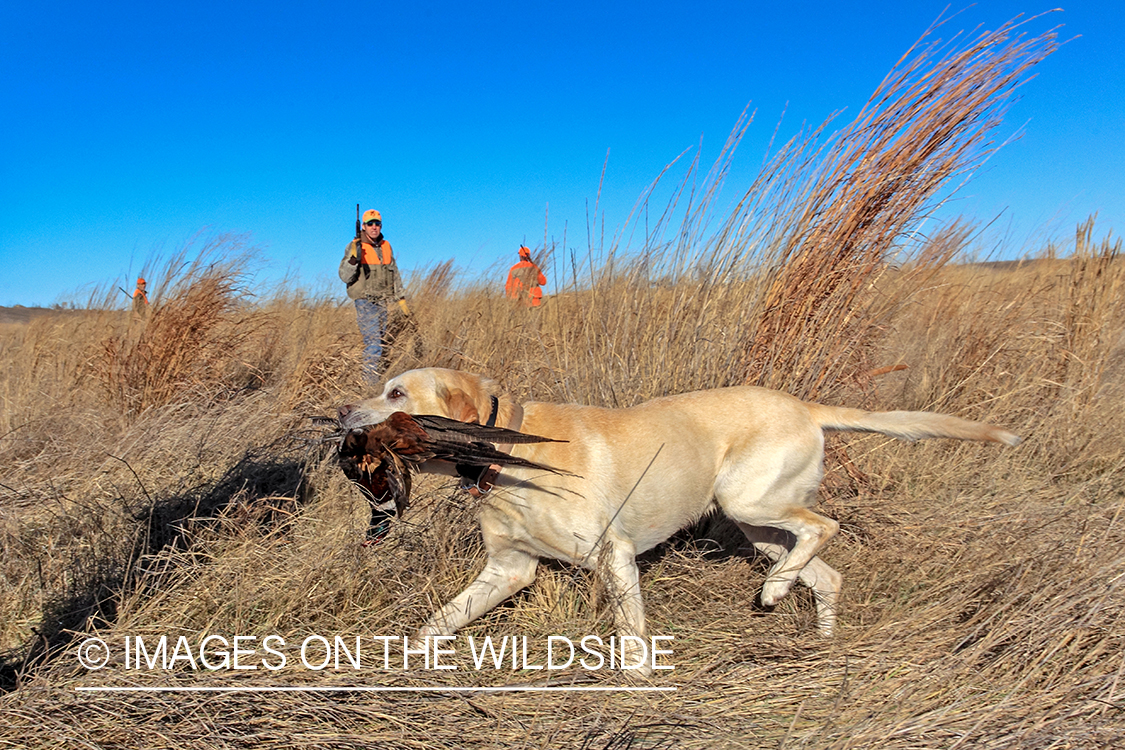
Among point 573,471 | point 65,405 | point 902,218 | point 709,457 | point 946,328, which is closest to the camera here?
point 573,471

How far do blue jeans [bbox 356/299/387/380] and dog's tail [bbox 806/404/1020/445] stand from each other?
12.2ft

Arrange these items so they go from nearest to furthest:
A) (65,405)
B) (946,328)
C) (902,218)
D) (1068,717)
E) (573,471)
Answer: (1068,717), (573,471), (902,218), (65,405), (946,328)

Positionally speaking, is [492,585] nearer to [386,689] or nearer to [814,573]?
[386,689]

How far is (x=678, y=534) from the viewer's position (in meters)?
3.59

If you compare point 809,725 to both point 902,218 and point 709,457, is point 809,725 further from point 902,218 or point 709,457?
point 902,218

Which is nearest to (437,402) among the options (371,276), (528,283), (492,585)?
(492,585)

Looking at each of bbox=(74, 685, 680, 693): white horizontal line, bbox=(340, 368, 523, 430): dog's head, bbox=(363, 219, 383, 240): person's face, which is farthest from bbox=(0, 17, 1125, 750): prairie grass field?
bbox=(363, 219, 383, 240): person's face

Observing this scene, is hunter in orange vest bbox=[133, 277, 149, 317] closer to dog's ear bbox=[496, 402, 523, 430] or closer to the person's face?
the person's face

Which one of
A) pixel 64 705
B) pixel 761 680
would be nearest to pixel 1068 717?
pixel 761 680

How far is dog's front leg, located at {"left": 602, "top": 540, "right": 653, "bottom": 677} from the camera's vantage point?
250cm

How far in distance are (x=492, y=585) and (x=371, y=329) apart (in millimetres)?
4328

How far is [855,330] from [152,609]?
3.48 m

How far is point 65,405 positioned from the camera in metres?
5.31

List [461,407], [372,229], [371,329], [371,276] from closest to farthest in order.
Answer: [461,407] → [371,329] → [371,276] → [372,229]
